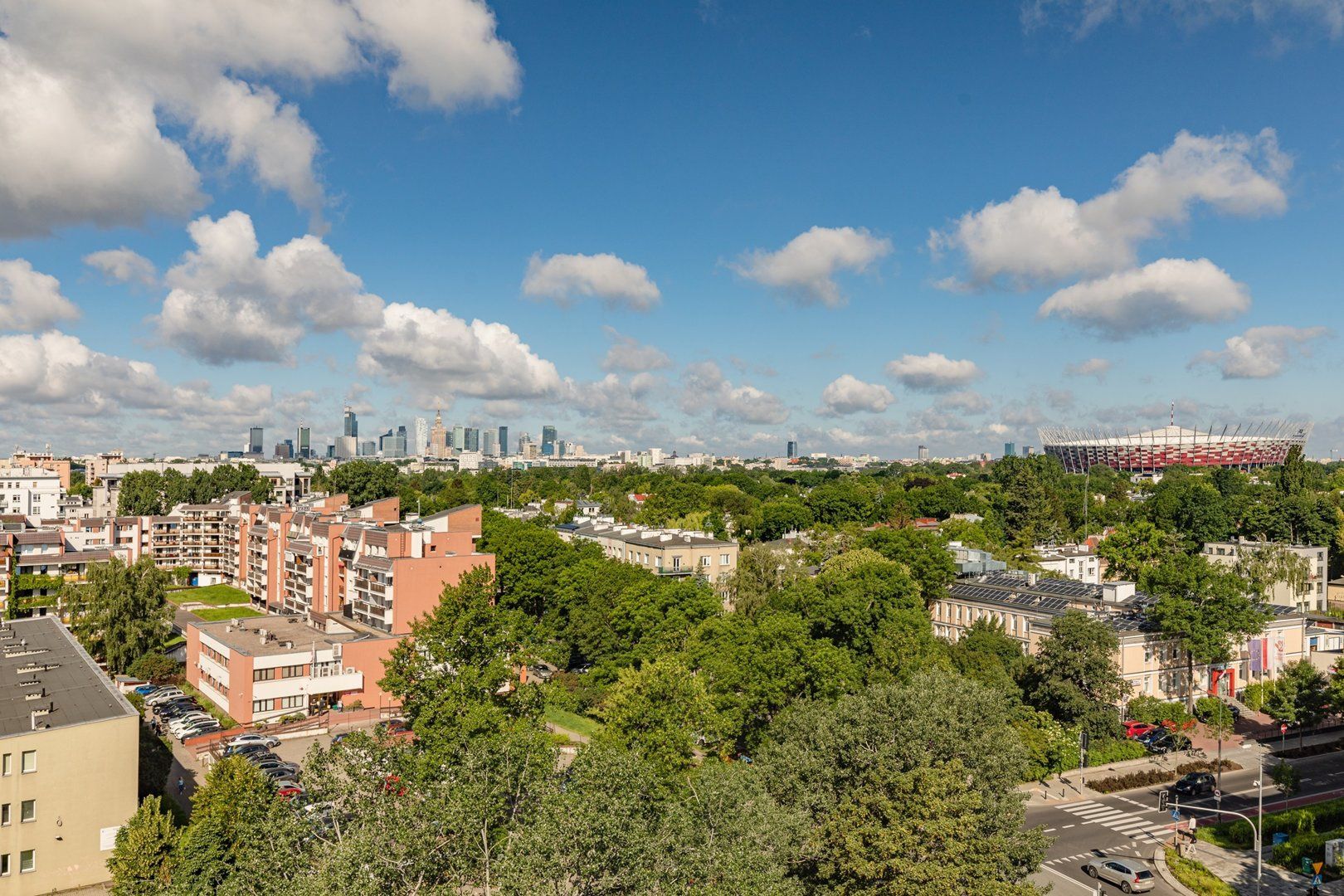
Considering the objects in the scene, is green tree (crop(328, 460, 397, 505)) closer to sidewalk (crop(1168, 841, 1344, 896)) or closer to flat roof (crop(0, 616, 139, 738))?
flat roof (crop(0, 616, 139, 738))

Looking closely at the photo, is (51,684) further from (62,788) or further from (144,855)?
(144,855)

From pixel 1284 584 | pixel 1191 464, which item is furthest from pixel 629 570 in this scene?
pixel 1191 464

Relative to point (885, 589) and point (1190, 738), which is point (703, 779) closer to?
point (885, 589)

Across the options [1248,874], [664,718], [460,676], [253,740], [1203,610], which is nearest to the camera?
[1248,874]

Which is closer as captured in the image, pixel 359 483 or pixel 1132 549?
pixel 1132 549

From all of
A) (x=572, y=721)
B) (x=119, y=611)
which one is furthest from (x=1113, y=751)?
(x=119, y=611)

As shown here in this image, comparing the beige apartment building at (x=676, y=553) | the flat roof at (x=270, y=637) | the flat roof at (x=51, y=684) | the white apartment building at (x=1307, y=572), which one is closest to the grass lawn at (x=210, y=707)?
the flat roof at (x=270, y=637)
